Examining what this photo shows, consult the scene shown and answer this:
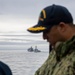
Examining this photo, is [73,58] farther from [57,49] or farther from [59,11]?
[59,11]

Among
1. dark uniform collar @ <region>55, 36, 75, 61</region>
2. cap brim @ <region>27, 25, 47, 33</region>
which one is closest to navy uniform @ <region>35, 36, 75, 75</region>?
dark uniform collar @ <region>55, 36, 75, 61</region>

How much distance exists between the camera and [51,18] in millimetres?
4285

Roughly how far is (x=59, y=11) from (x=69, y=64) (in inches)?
22.4

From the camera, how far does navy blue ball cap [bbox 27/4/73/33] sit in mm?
4250

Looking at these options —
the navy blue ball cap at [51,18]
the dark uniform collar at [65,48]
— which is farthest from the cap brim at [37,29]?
the dark uniform collar at [65,48]

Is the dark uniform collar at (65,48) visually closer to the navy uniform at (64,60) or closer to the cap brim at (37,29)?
the navy uniform at (64,60)

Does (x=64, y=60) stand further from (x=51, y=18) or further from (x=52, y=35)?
(x=51, y=18)

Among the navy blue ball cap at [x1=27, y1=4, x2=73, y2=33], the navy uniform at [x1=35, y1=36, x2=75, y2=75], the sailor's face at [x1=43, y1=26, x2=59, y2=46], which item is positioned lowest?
the navy uniform at [x1=35, y1=36, x2=75, y2=75]

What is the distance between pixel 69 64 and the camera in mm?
4098

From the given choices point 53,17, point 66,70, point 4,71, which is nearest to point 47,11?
point 53,17

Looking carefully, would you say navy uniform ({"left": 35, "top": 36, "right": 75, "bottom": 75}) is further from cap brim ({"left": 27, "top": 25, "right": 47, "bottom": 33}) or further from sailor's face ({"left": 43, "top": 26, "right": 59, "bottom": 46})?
cap brim ({"left": 27, "top": 25, "right": 47, "bottom": 33})

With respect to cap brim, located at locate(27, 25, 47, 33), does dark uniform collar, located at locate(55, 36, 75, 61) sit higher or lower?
lower

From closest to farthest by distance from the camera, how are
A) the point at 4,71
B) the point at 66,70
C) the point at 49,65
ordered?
1. the point at 66,70
2. the point at 49,65
3. the point at 4,71

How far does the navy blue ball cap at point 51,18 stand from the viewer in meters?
4.25
